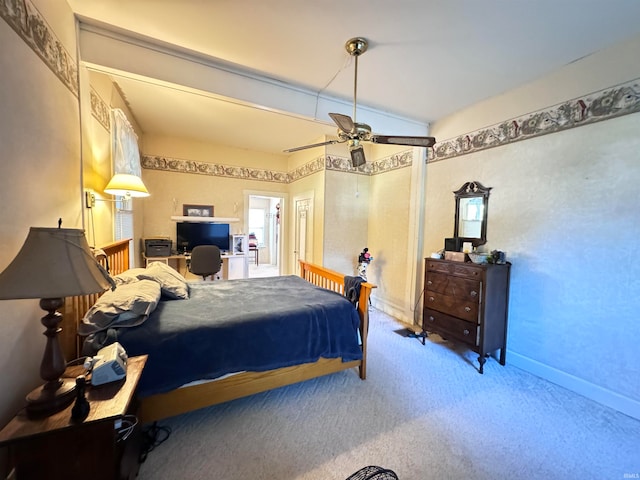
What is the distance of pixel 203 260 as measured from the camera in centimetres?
381

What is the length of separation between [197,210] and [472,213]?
171 inches

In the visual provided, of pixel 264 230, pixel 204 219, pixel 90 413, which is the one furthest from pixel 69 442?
pixel 264 230

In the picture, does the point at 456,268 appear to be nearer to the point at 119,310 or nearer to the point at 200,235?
the point at 119,310

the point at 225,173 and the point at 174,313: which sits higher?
the point at 225,173

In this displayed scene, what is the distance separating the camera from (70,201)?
1733 millimetres

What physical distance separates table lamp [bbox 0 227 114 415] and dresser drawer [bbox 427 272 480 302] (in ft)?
9.23

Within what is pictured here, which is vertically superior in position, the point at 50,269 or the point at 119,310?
the point at 50,269

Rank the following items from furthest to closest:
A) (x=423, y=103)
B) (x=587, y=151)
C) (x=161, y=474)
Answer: (x=423, y=103)
(x=587, y=151)
(x=161, y=474)

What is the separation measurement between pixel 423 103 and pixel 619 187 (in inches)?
74.4

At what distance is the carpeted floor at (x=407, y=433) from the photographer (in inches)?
57.8

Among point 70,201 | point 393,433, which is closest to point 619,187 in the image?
point 393,433

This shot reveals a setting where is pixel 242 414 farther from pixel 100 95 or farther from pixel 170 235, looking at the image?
pixel 170 235

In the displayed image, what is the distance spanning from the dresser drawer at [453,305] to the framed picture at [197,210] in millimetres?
3930

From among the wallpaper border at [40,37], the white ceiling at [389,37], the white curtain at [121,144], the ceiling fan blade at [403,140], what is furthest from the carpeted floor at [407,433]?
the white ceiling at [389,37]
